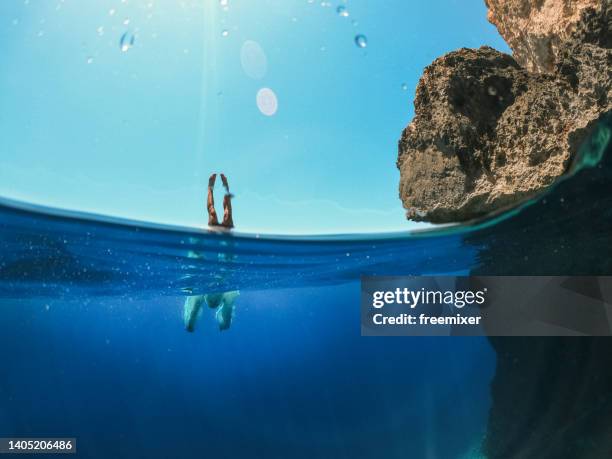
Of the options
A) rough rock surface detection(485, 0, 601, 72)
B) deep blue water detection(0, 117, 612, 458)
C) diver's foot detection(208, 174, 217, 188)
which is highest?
rough rock surface detection(485, 0, 601, 72)

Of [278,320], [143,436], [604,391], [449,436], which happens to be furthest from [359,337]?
[604,391]

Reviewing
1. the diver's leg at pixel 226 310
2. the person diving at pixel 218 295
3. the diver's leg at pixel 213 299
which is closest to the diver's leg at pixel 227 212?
the person diving at pixel 218 295

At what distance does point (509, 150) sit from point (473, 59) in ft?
6.01

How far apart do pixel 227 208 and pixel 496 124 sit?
16.5ft

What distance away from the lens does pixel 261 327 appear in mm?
24953

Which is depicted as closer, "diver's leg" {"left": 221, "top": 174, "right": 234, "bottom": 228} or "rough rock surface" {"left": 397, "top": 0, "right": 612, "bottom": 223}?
"rough rock surface" {"left": 397, "top": 0, "right": 612, "bottom": 223}

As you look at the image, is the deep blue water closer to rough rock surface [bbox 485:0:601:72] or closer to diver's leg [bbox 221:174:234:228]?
diver's leg [bbox 221:174:234:228]

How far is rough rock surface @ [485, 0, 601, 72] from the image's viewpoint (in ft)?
17.9

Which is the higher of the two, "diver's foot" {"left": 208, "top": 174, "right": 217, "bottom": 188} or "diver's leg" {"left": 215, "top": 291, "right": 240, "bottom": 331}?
"diver's foot" {"left": 208, "top": 174, "right": 217, "bottom": 188}

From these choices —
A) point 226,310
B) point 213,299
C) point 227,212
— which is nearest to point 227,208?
point 227,212

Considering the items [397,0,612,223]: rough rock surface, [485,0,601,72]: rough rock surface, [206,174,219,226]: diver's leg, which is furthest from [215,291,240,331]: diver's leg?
[485,0,601,72]: rough rock surface

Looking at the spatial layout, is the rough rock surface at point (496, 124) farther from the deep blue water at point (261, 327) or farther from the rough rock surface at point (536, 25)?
the deep blue water at point (261, 327)

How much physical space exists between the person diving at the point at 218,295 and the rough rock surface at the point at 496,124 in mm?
3387

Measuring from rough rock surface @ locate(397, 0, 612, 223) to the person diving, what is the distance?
339 cm
